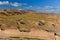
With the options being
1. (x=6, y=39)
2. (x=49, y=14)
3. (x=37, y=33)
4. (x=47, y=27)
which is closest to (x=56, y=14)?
(x=49, y=14)

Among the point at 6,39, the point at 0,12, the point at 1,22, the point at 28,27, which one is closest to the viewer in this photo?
the point at 6,39

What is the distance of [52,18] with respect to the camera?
2423 cm

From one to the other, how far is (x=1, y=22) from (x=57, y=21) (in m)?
5.97

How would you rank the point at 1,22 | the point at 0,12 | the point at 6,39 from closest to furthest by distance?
the point at 6,39 → the point at 1,22 → the point at 0,12

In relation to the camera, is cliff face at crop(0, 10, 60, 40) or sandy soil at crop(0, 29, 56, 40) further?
cliff face at crop(0, 10, 60, 40)

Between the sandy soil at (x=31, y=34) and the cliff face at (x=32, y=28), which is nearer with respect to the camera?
the sandy soil at (x=31, y=34)

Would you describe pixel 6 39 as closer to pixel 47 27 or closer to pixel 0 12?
pixel 47 27

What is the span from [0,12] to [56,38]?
10.0 meters

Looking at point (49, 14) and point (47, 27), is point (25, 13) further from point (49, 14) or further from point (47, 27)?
point (47, 27)

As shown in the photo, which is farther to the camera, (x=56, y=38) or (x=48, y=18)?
(x=48, y=18)

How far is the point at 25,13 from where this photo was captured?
2680 cm

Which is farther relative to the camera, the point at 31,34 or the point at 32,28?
the point at 32,28

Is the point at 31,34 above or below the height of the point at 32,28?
below

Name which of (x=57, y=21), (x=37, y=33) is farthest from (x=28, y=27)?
(x=57, y=21)
